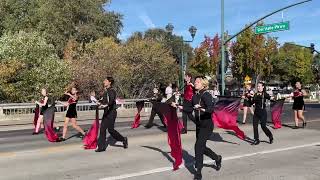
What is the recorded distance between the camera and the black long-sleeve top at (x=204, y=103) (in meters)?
8.73

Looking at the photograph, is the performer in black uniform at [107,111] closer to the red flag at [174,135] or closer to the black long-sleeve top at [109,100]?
the black long-sleeve top at [109,100]

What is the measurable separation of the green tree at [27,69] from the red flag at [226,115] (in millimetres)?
17739

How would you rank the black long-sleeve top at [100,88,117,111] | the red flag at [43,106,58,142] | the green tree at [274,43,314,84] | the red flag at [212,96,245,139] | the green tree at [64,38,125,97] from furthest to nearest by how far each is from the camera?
the green tree at [274,43,314,84] < the green tree at [64,38,125,97] < the red flag at [43,106,58,142] < the red flag at [212,96,245,139] < the black long-sleeve top at [100,88,117,111]

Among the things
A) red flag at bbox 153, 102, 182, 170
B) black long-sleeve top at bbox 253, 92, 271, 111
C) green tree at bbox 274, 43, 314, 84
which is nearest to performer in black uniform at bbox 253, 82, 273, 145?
black long-sleeve top at bbox 253, 92, 271, 111

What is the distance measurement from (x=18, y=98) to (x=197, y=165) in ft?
78.8

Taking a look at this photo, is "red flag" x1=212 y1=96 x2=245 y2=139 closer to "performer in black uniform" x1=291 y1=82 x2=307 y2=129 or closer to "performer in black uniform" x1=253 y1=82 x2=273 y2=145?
"performer in black uniform" x1=253 y1=82 x2=273 y2=145

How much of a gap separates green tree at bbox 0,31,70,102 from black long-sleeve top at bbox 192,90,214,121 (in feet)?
72.0

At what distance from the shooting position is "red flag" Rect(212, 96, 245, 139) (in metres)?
13.7

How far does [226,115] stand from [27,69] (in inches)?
810

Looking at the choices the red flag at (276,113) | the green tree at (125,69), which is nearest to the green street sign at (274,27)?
the green tree at (125,69)

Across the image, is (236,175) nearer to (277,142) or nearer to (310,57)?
(277,142)

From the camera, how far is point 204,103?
8.75 m

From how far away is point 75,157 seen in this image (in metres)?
11.0

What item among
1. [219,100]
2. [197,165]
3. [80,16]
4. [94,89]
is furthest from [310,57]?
[197,165]
